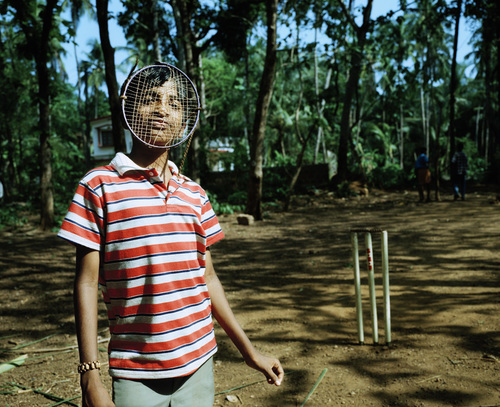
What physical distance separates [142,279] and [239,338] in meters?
0.51

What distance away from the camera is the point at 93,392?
56.6 inches

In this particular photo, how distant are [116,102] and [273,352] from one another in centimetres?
582

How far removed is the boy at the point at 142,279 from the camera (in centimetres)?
152

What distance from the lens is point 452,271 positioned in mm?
6020

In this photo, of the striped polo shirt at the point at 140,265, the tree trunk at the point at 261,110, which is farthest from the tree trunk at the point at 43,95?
the striped polo shirt at the point at 140,265

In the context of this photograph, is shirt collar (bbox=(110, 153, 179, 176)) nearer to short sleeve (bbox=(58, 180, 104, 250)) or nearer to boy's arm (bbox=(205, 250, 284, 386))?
short sleeve (bbox=(58, 180, 104, 250))

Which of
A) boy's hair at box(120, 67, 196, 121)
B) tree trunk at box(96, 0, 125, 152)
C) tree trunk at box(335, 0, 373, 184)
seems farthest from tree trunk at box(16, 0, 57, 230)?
boy's hair at box(120, 67, 196, 121)

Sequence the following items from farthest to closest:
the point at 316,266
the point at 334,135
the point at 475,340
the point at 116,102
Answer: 1. the point at 334,135
2. the point at 116,102
3. the point at 316,266
4. the point at 475,340

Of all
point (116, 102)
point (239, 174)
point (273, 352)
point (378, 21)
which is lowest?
point (273, 352)

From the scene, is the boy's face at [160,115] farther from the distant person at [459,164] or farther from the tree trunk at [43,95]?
the distant person at [459,164]

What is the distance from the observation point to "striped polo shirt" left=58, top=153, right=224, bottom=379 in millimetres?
1532

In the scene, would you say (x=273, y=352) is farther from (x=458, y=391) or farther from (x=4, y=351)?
(x=4, y=351)

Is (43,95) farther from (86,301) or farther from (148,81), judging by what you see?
(86,301)

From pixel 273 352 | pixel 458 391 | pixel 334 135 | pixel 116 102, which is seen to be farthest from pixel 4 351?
pixel 334 135
